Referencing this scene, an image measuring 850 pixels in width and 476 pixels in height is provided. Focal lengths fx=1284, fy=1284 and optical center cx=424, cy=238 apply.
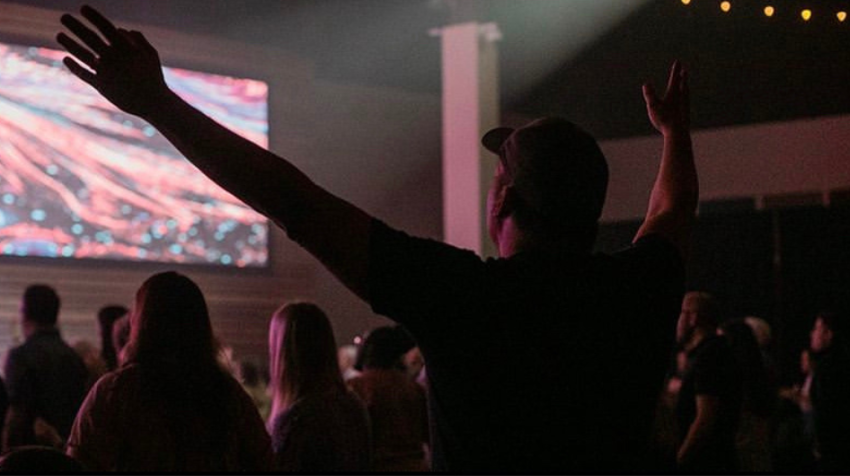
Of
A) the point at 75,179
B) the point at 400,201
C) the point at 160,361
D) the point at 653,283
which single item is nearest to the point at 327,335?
the point at 160,361

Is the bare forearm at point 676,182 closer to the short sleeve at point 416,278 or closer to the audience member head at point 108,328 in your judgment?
the short sleeve at point 416,278

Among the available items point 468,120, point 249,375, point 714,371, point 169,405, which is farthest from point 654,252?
point 468,120

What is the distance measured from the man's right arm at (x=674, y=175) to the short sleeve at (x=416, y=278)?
31cm

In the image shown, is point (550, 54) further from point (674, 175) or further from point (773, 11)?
point (674, 175)

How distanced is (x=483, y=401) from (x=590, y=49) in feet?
24.9

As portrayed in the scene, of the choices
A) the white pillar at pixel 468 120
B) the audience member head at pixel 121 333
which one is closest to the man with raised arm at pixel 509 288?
the audience member head at pixel 121 333

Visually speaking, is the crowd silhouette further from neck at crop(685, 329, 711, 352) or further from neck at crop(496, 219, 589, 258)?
neck at crop(685, 329, 711, 352)

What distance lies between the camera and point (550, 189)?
1374 mm

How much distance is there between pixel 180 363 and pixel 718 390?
2.48m

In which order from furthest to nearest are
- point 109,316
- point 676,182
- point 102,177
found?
point 102,177 < point 109,316 < point 676,182

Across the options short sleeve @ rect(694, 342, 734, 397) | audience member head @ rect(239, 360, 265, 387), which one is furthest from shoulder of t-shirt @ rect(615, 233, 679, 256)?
audience member head @ rect(239, 360, 265, 387)

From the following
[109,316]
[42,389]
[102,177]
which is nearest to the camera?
[42,389]

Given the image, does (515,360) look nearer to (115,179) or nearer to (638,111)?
(115,179)

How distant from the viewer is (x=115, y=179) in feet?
26.8
